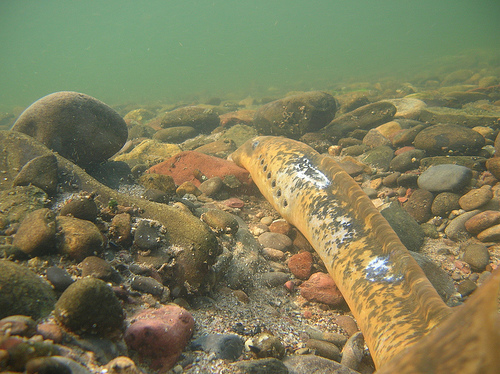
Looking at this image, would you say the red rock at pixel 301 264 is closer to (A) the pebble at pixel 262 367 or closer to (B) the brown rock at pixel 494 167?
(A) the pebble at pixel 262 367

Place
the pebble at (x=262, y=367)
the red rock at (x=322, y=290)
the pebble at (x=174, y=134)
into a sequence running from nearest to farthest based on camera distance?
1. the pebble at (x=262, y=367)
2. the red rock at (x=322, y=290)
3. the pebble at (x=174, y=134)

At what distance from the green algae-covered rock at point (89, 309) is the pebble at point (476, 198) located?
467 cm

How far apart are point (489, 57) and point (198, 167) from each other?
3728 centimetres

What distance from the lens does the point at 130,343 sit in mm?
1796

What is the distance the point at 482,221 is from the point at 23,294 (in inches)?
195

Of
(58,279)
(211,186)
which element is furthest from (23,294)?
(211,186)

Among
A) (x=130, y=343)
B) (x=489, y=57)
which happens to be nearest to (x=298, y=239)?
(x=130, y=343)

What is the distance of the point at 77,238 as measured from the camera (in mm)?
2314

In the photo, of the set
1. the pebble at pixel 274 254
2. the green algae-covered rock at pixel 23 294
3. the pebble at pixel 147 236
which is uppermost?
the green algae-covered rock at pixel 23 294

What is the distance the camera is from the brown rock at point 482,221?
144 inches

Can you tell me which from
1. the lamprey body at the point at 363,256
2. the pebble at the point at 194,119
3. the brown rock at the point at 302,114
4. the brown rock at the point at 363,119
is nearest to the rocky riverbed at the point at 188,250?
the lamprey body at the point at 363,256

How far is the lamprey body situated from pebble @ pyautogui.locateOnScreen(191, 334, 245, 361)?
42.7 inches

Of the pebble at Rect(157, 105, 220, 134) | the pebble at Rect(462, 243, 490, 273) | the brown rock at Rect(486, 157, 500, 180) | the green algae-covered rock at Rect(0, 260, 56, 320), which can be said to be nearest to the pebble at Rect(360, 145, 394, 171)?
the brown rock at Rect(486, 157, 500, 180)

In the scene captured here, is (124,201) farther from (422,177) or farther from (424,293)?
(422,177)
